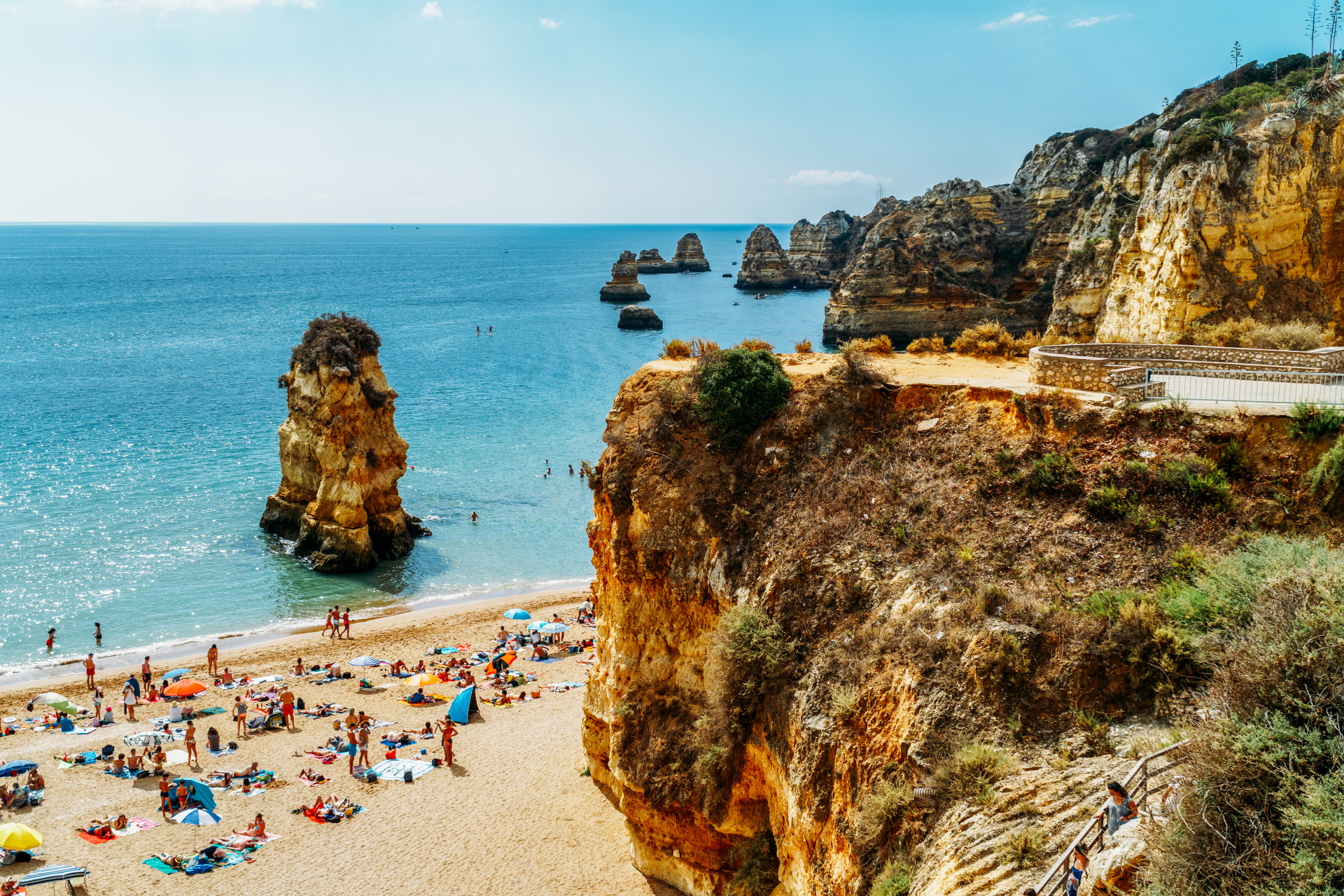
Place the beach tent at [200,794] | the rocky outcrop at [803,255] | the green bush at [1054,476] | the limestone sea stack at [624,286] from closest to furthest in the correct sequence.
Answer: the green bush at [1054,476] < the beach tent at [200,794] < the limestone sea stack at [624,286] < the rocky outcrop at [803,255]

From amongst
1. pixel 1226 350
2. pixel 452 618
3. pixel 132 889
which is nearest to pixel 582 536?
pixel 452 618

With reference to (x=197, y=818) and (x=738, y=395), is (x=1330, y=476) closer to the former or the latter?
(x=738, y=395)

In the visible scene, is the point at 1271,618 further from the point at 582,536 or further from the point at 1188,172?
the point at 582,536

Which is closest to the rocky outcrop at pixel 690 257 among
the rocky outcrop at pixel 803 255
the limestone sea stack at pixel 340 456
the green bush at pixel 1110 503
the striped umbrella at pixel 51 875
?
the rocky outcrop at pixel 803 255

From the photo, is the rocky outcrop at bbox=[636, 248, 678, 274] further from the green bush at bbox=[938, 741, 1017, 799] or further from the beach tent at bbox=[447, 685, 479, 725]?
the green bush at bbox=[938, 741, 1017, 799]

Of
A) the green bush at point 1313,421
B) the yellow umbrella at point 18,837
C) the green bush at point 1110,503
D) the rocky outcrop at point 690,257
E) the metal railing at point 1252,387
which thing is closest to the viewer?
the green bush at point 1313,421

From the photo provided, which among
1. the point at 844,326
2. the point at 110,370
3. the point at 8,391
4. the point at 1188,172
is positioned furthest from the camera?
the point at 844,326

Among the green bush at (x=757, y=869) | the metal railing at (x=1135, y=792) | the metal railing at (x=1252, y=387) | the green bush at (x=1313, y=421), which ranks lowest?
the green bush at (x=757, y=869)

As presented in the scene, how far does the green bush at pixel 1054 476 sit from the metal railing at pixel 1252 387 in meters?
2.17

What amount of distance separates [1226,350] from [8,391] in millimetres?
78468

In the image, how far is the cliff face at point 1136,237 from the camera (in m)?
27.6

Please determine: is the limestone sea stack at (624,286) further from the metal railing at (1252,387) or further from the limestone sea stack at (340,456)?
the metal railing at (1252,387)

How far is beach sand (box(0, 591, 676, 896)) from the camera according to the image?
18.2 meters

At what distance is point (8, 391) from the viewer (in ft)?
216
